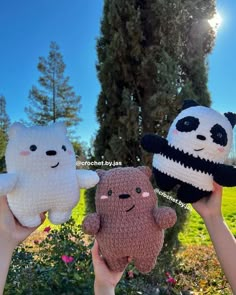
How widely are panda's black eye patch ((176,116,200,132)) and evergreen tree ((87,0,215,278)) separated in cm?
227

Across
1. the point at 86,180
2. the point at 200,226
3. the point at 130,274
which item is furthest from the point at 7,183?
the point at 200,226

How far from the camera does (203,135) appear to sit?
4.26ft

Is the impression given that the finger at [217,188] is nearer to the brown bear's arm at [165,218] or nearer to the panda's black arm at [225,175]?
the panda's black arm at [225,175]

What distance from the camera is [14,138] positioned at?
118cm

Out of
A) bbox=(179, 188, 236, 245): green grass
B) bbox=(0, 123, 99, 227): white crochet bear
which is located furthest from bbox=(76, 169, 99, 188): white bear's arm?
bbox=(179, 188, 236, 245): green grass

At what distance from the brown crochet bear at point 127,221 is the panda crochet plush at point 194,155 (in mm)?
121

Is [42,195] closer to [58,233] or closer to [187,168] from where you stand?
[187,168]

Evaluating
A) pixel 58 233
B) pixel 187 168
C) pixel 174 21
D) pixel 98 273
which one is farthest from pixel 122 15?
pixel 98 273

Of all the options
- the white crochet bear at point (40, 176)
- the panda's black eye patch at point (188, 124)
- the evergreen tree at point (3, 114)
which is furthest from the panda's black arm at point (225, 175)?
the evergreen tree at point (3, 114)

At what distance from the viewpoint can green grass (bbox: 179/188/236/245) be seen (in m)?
4.78

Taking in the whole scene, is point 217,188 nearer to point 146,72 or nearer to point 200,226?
point 146,72

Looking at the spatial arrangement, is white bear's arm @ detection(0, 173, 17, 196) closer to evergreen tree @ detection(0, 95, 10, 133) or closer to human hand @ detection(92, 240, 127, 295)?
human hand @ detection(92, 240, 127, 295)

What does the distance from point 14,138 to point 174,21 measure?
2.93m

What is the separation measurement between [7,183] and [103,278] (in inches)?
15.9
